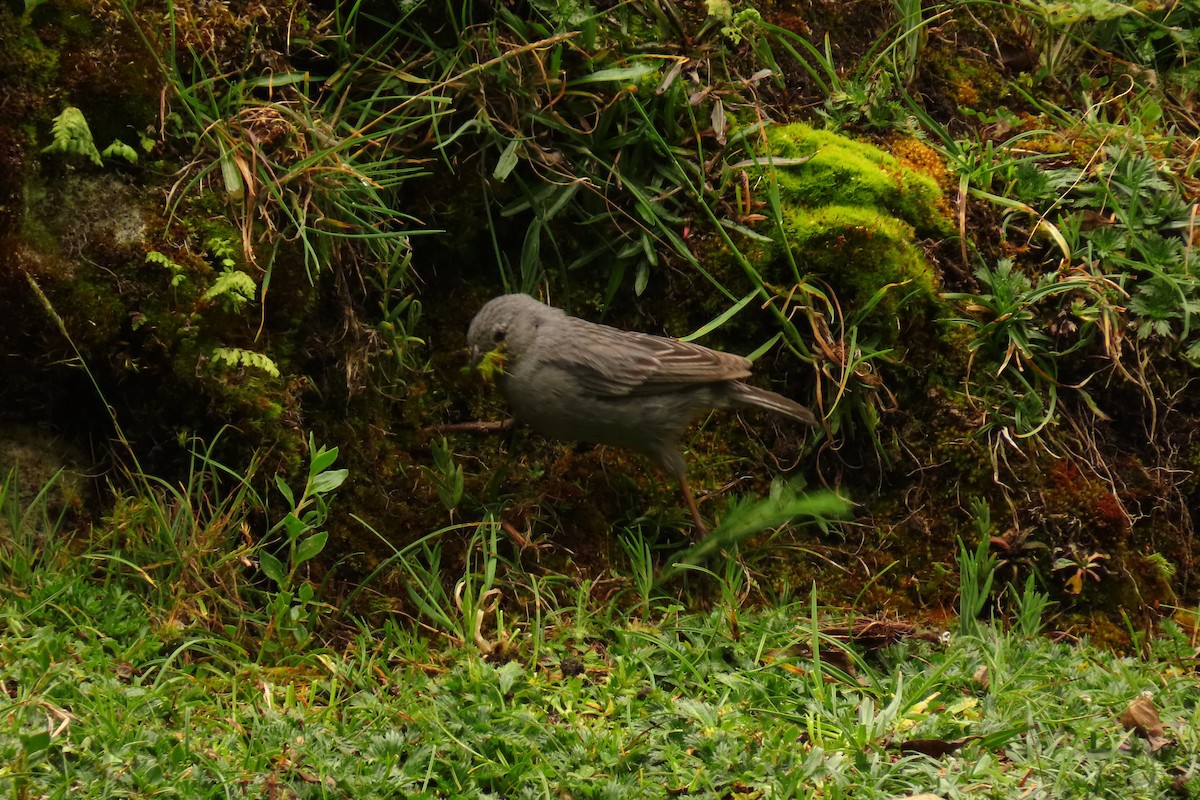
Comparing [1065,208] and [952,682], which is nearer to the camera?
[952,682]

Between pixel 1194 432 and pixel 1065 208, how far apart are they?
134cm

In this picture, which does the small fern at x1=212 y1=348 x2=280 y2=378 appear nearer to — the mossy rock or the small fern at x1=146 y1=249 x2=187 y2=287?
the small fern at x1=146 y1=249 x2=187 y2=287

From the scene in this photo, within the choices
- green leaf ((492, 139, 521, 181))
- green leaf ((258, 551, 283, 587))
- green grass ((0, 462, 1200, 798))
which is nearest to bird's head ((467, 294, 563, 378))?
green leaf ((492, 139, 521, 181))

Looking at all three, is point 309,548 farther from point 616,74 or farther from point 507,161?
point 616,74

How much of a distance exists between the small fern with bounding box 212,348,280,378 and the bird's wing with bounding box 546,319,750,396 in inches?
46.9

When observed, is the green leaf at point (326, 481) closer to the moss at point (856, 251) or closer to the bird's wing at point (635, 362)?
the bird's wing at point (635, 362)

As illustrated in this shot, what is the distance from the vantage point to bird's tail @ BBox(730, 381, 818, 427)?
523 centimetres

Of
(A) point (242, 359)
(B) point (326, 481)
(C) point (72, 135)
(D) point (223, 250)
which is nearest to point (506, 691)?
(B) point (326, 481)

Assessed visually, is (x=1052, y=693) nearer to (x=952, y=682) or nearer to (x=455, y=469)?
(x=952, y=682)

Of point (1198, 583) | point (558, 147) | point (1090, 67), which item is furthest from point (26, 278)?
point (1090, 67)

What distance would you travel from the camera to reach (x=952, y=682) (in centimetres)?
407

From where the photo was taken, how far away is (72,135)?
4414mm

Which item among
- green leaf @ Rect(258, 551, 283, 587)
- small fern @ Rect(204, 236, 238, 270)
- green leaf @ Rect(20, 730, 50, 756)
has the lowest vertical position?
green leaf @ Rect(258, 551, 283, 587)

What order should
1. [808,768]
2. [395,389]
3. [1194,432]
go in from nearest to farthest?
[808,768], [395,389], [1194,432]
